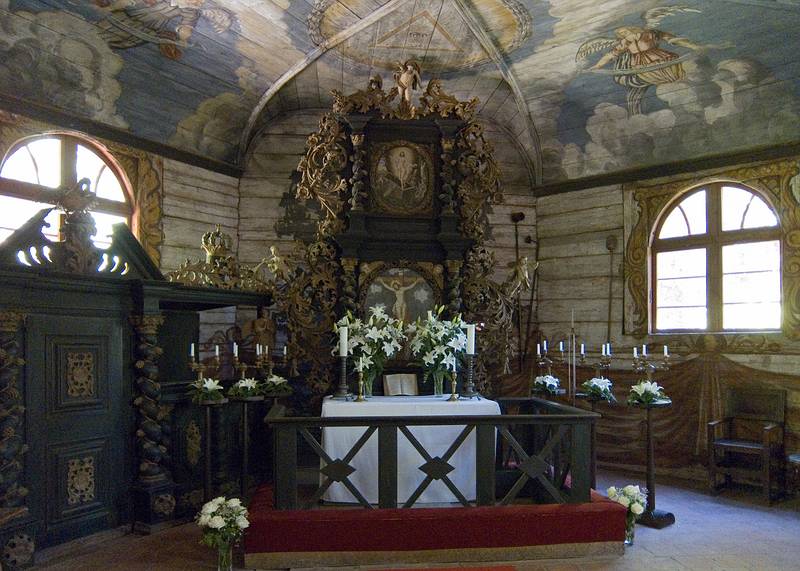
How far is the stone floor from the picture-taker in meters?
4.81

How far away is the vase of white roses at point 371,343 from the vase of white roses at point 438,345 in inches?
9.4

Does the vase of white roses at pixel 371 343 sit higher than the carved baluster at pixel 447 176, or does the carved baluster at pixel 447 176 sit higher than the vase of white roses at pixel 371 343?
the carved baluster at pixel 447 176

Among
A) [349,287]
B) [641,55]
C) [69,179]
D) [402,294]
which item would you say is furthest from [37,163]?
[641,55]

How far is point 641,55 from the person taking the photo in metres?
7.66

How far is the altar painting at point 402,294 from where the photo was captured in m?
7.47

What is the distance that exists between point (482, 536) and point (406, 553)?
603 mm

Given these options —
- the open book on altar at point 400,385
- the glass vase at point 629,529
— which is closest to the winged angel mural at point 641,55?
the open book on altar at point 400,385

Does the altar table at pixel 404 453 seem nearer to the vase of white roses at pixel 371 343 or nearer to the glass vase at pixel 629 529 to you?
the vase of white roses at pixel 371 343

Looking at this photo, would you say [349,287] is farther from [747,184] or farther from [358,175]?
[747,184]

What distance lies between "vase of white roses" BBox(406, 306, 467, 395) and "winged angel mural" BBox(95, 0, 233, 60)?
160 inches

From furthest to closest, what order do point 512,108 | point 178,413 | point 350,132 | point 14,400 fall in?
1. point 512,108
2. point 350,132
3. point 178,413
4. point 14,400

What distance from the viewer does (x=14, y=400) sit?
4.73 m

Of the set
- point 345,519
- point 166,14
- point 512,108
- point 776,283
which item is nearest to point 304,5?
point 166,14

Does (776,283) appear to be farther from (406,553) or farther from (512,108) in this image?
(406,553)
